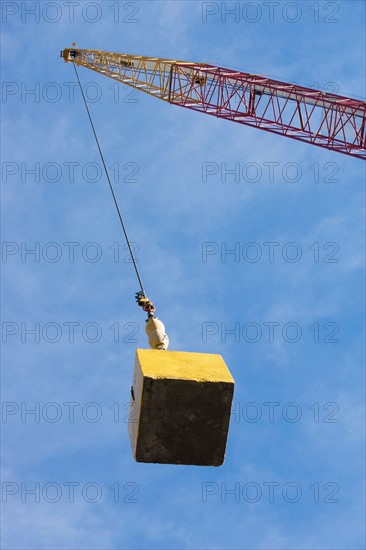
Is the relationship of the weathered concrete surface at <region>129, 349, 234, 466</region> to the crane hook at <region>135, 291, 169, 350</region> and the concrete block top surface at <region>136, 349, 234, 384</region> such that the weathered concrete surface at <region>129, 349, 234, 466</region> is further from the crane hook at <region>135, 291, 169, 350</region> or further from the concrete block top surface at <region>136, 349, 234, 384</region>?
the crane hook at <region>135, 291, 169, 350</region>

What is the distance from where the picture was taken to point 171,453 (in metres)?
17.2

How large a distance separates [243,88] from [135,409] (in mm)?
28985

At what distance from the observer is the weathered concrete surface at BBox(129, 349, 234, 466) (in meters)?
16.4

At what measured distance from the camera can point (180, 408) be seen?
16.7 m

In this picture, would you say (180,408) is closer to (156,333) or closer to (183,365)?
(183,365)

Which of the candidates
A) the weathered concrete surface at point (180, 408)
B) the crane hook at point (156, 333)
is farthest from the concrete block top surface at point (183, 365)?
the crane hook at point (156, 333)

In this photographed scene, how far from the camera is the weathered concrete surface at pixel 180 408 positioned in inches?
647

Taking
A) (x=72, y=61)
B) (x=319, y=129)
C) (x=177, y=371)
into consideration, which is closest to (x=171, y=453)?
(x=177, y=371)

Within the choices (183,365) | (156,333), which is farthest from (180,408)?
(156,333)

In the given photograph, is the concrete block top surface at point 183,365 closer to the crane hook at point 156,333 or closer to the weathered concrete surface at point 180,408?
the weathered concrete surface at point 180,408

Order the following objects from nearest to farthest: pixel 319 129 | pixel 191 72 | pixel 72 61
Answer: pixel 319 129 < pixel 191 72 < pixel 72 61

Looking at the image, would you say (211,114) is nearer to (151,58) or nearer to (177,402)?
(151,58)

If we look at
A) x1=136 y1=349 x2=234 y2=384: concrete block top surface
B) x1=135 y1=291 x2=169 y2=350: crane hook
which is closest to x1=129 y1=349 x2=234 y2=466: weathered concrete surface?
Answer: x1=136 y1=349 x2=234 y2=384: concrete block top surface

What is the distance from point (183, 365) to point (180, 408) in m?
0.85
